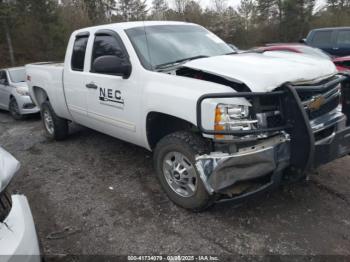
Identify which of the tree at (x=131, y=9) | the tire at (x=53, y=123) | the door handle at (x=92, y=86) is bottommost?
the tire at (x=53, y=123)

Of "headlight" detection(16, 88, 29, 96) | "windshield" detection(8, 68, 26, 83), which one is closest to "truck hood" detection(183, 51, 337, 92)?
"headlight" detection(16, 88, 29, 96)

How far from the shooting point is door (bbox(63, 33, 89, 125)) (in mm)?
4621

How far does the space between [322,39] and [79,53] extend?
10.2m

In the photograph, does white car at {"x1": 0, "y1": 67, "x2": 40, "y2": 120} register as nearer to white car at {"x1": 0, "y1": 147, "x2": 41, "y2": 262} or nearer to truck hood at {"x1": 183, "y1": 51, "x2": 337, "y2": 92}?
truck hood at {"x1": 183, "y1": 51, "x2": 337, "y2": 92}

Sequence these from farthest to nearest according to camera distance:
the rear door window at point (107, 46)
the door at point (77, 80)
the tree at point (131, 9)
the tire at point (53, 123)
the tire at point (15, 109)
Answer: the tree at point (131, 9) < the tire at point (15, 109) < the tire at point (53, 123) < the door at point (77, 80) < the rear door window at point (107, 46)

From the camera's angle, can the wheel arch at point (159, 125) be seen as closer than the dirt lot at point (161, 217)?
No

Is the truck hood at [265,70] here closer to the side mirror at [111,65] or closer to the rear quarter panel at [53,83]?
the side mirror at [111,65]

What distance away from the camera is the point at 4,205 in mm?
1922

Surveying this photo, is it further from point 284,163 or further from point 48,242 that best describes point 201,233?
point 48,242

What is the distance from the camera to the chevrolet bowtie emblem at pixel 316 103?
283cm

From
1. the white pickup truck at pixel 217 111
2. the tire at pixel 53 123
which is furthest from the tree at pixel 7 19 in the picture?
the white pickup truck at pixel 217 111

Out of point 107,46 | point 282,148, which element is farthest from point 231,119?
point 107,46

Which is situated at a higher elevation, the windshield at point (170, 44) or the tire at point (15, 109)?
the windshield at point (170, 44)

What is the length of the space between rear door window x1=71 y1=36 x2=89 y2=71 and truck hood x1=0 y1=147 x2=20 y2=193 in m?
2.79
